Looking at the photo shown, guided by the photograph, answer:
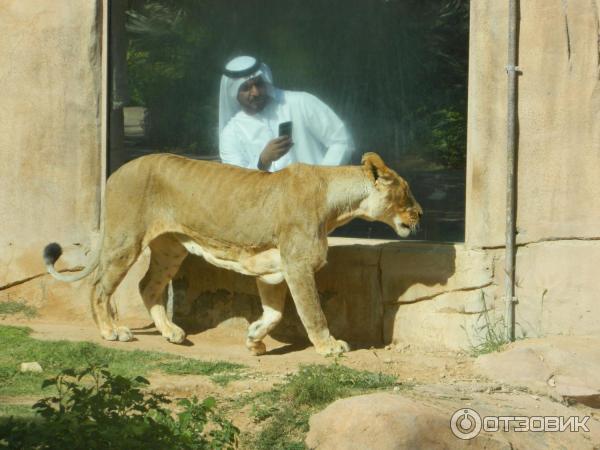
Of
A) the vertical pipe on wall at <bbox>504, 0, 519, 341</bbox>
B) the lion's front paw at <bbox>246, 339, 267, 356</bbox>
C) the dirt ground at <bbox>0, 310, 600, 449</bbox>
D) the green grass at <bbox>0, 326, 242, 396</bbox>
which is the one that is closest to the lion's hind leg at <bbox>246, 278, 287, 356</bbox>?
the lion's front paw at <bbox>246, 339, 267, 356</bbox>

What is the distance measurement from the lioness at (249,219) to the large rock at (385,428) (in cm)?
232

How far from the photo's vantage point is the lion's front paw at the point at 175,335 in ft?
30.1

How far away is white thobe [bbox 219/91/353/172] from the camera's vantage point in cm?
941

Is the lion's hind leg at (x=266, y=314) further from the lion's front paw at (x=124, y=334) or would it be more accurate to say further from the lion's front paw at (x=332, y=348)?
the lion's front paw at (x=124, y=334)

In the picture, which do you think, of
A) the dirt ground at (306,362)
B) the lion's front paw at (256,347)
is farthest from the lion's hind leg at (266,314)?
the dirt ground at (306,362)

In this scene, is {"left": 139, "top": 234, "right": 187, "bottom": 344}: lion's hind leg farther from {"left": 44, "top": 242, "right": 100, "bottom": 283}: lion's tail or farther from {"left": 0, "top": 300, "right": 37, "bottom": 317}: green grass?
{"left": 0, "top": 300, "right": 37, "bottom": 317}: green grass

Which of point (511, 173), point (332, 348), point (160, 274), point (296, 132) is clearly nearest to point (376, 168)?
point (511, 173)

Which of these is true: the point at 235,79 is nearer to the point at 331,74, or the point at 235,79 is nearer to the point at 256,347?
the point at 331,74

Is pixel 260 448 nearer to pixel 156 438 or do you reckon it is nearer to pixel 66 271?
pixel 156 438

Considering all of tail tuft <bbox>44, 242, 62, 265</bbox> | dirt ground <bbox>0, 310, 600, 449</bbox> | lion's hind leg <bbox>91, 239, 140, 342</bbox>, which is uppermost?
tail tuft <bbox>44, 242, 62, 265</bbox>

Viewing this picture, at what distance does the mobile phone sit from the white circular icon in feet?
12.3

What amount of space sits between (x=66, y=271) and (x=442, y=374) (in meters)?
3.80

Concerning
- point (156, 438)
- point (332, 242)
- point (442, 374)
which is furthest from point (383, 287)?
point (156, 438)

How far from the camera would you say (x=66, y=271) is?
33.1 feet
